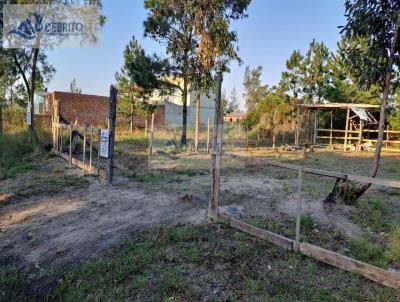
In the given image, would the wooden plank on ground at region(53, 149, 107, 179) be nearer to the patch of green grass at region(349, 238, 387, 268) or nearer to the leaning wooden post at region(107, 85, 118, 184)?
the leaning wooden post at region(107, 85, 118, 184)


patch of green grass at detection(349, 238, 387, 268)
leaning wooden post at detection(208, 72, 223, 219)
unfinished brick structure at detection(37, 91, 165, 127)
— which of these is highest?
unfinished brick structure at detection(37, 91, 165, 127)

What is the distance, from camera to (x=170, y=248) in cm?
413

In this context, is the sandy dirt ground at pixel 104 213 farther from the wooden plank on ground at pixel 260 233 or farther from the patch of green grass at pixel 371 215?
the wooden plank on ground at pixel 260 233

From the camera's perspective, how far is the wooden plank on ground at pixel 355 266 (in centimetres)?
323

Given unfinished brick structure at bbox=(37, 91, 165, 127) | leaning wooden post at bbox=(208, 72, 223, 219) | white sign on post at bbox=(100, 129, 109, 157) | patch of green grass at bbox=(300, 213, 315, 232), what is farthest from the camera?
unfinished brick structure at bbox=(37, 91, 165, 127)

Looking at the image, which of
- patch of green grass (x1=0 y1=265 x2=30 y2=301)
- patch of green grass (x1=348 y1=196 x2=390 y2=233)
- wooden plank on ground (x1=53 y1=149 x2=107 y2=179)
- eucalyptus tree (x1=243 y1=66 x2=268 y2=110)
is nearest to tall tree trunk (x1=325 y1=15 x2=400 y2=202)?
patch of green grass (x1=348 y1=196 x2=390 y2=233)

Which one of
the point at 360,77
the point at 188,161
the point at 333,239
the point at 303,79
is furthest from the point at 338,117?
the point at 333,239

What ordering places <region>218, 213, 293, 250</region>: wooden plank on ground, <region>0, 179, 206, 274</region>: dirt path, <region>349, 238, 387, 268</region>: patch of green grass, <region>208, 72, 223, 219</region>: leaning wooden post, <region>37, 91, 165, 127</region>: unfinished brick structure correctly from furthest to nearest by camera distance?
<region>37, 91, 165, 127</region>: unfinished brick structure < <region>208, 72, 223, 219</region>: leaning wooden post < <region>0, 179, 206, 274</region>: dirt path < <region>218, 213, 293, 250</region>: wooden plank on ground < <region>349, 238, 387, 268</region>: patch of green grass

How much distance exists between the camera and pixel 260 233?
4375 mm

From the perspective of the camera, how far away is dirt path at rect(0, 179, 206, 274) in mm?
4309

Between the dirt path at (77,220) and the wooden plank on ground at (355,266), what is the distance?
1755mm

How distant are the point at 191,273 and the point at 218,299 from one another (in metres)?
0.51

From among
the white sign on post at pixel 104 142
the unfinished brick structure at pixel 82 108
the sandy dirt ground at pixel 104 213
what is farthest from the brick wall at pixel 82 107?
the sandy dirt ground at pixel 104 213

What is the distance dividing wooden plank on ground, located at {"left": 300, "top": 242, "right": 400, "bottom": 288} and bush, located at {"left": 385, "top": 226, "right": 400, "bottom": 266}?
26.0 inches
